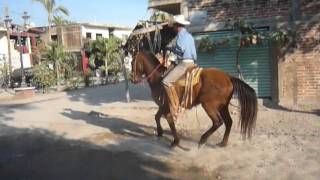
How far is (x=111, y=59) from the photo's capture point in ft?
112

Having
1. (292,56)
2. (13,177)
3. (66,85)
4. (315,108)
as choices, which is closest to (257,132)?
(315,108)

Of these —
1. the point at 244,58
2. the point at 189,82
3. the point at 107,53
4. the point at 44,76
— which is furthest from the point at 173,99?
the point at 107,53

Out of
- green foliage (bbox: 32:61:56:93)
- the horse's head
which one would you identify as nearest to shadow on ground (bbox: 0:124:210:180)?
the horse's head

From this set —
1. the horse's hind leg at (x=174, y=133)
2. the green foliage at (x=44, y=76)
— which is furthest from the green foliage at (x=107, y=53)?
the horse's hind leg at (x=174, y=133)

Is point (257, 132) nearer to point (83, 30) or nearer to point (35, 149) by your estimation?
point (35, 149)

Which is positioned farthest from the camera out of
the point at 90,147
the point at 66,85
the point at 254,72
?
the point at 66,85

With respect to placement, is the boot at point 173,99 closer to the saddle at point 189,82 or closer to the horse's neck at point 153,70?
the saddle at point 189,82

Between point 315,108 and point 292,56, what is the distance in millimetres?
1645

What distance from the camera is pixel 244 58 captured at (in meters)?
14.5

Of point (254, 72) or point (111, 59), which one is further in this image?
point (111, 59)

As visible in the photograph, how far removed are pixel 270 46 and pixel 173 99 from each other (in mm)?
5571

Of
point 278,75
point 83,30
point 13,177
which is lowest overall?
point 13,177

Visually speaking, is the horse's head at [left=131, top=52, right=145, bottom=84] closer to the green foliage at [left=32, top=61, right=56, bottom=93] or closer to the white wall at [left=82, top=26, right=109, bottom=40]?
the green foliage at [left=32, top=61, right=56, bottom=93]

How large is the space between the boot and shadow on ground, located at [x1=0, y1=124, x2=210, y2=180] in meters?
1.07
